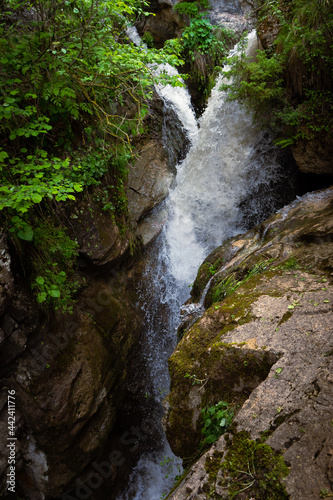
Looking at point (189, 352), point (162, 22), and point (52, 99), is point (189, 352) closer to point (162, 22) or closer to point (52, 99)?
point (52, 99)

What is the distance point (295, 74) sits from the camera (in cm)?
558

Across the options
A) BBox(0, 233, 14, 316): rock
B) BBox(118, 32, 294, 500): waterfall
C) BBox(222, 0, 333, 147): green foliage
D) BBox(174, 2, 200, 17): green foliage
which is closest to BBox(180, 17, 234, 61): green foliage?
BBox(174, 2, 200, 17): green foliage

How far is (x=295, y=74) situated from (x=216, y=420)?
20.5ft

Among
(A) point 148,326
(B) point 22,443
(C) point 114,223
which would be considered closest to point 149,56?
(C) point 114,223

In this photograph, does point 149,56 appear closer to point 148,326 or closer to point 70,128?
point 70,128

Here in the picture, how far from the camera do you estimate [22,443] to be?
4.20m

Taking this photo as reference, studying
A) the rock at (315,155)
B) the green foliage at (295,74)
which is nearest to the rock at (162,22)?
the green foliage at (295,74)

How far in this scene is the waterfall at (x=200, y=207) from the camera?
6504mm

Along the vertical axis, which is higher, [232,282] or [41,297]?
[41,297]

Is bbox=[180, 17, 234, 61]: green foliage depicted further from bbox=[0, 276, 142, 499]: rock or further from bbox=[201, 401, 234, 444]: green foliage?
bbox=[201, 401, 234, 444]: green foliage

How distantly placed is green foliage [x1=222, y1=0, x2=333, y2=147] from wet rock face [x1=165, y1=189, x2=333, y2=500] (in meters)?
2.30

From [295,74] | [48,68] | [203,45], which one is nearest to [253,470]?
[48,68]

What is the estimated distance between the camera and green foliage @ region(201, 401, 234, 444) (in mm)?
2303

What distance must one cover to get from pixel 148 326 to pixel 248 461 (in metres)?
4.71
